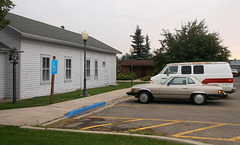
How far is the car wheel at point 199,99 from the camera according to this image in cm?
1095

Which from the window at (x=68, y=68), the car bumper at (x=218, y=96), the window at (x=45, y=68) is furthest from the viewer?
the window at (x=68, y=68)

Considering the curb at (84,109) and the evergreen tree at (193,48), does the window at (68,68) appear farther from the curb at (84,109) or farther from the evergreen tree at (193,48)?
the evergreen tree at (193,48)

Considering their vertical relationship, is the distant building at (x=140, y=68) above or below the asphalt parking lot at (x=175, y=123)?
above

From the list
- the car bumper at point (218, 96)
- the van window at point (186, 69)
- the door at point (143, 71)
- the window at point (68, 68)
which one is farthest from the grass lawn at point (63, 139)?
the door at point (143, 71)

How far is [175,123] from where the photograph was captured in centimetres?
729

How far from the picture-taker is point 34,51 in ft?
45.3

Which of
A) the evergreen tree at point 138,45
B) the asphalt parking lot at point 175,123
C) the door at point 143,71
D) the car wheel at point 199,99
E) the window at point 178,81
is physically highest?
the evergreen tree at point 138,45

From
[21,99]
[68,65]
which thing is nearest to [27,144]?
[21,99]

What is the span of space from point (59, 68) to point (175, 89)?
8555 mm

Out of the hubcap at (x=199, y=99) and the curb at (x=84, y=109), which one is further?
the hubcap at (x=199, y=99)

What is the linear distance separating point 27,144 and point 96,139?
1.47 m

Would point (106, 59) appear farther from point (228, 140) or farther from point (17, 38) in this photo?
point (228, 140)

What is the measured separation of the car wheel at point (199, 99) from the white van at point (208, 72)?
304cm

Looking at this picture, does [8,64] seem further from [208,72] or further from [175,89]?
[208,72]
